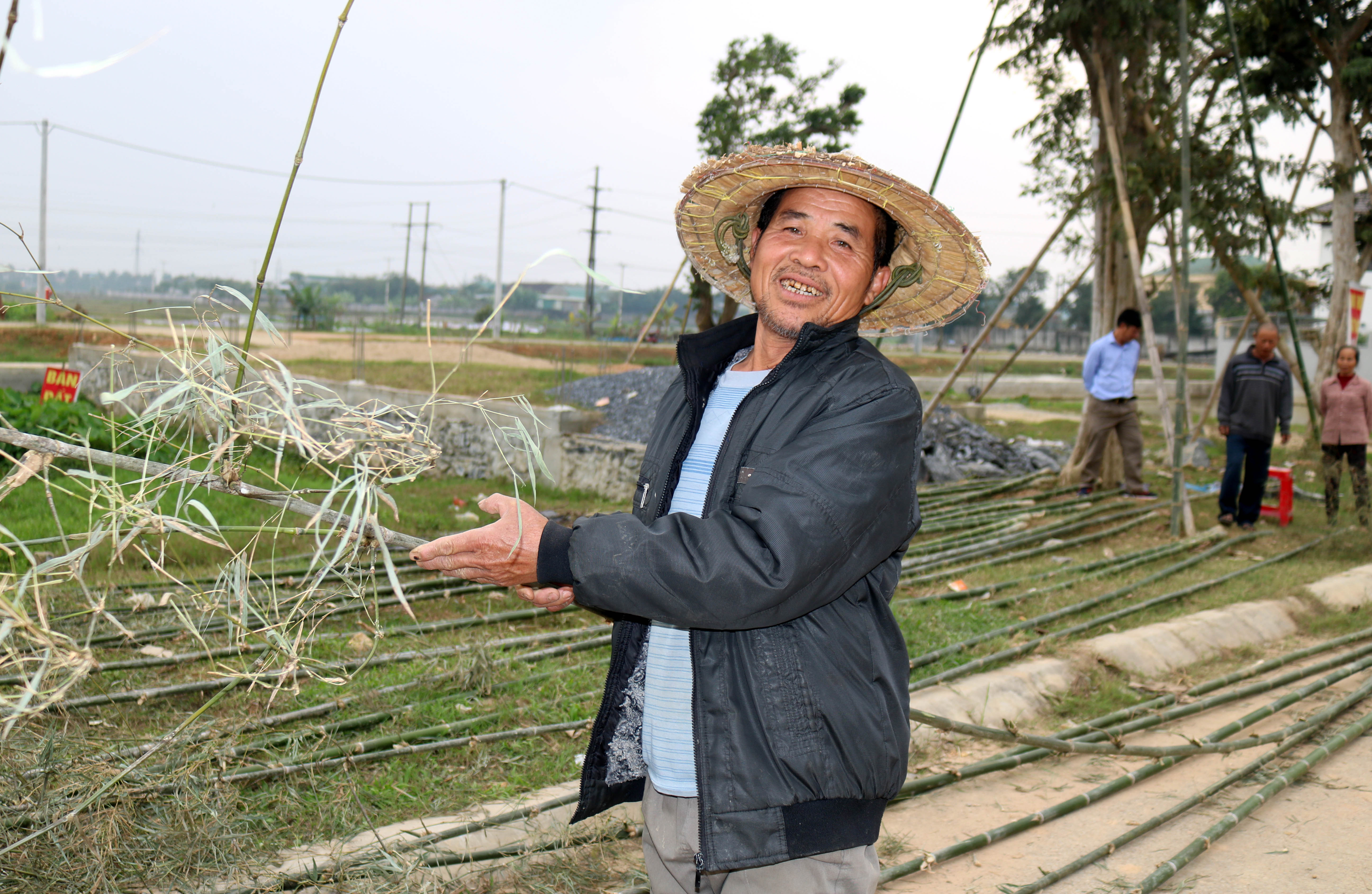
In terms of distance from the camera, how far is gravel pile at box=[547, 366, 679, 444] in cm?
A: 842

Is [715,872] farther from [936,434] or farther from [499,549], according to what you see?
[936,434]

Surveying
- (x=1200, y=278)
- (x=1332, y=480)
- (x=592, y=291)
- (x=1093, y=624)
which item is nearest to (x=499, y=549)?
(x=1093, y=624)

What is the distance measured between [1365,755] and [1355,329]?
931 centimetres

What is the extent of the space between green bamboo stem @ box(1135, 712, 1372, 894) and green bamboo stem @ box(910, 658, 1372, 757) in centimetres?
11

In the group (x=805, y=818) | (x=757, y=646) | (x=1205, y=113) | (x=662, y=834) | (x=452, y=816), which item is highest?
(x=1205, y=113)

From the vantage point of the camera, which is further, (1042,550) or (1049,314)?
(1049,314)

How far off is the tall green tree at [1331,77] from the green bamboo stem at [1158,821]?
788cm

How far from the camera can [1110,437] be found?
7582 mm

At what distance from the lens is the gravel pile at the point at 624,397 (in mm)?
8422

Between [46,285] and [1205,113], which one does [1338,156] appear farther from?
[46,285]

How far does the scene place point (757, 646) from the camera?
4.44ft

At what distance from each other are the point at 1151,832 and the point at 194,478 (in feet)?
8.53

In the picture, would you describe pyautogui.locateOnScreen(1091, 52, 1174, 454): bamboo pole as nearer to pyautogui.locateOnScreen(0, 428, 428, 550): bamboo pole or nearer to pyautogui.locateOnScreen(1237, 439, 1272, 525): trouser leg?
pyautogui.locateOnScreen(1237, 439, 1272, 525): trouser leg

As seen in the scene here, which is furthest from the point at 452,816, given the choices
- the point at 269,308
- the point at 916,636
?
the point at 269,308
